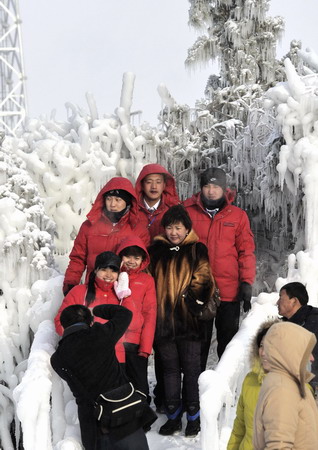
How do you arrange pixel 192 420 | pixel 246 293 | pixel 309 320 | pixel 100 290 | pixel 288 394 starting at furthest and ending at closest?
pixel 246 293, pixel 192 420, pixel 100 290, pixel 309 320, pixel 288 394

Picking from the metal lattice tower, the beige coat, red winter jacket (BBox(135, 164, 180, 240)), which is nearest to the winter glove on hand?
red winter jacket (BBox(135, 164, 180, 240))

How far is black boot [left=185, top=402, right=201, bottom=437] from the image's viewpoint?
4801 mm

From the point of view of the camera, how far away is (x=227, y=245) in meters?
5.29

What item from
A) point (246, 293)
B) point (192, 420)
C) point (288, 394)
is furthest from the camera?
point (246, 293)

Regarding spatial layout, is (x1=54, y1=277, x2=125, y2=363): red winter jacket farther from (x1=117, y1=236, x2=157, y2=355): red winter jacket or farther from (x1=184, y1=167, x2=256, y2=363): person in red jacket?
(x1=184, y1=167, x2=256, y2=363): person in red jacket

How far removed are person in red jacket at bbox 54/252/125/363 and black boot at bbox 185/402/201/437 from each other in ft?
2.41

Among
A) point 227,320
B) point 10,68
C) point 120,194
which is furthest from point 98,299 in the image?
point 10,68

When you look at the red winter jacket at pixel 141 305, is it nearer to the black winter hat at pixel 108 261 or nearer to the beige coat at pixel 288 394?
the black winter hat at pixel 108 261

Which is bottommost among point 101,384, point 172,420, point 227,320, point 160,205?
point 172,420

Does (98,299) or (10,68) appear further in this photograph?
(10,68)

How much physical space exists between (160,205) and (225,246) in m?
0.68

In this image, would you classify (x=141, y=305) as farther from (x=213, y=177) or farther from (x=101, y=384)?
(x=213, y=177)

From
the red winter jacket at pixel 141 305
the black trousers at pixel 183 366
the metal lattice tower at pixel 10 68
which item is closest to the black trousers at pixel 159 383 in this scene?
the black trousers at pixel 183 366

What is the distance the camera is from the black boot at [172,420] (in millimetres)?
4871
